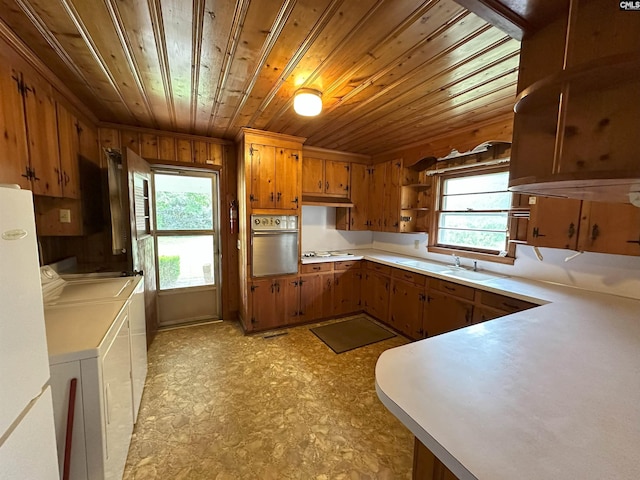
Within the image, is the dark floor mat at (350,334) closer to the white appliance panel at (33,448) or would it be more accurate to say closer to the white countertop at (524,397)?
the white countertop at (524,397)

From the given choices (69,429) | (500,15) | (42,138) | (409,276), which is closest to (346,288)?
(409,276)

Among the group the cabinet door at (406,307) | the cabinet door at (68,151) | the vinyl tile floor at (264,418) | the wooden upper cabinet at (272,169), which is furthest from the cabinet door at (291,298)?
the cabinet door at (68,151)

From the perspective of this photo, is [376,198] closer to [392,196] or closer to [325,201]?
[392,196]

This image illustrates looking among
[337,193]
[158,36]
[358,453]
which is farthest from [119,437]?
[337,193]

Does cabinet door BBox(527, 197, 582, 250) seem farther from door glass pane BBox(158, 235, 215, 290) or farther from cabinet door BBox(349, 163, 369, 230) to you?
door glass pane BBox(158, 235, 215, 290)

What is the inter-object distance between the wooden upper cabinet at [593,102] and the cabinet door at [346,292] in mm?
3019

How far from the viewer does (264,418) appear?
1959 millimetres

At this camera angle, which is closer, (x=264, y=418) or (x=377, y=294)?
(x=264, y=418)

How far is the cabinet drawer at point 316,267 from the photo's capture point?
11.5 ft

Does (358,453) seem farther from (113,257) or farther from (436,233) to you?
(113,257)

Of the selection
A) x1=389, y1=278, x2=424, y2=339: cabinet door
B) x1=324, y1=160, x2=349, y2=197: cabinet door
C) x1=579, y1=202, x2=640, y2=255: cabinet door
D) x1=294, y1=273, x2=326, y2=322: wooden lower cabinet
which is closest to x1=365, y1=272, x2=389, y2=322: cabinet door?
x1=389, y1=278, x2=424, y2=339: cabinet door

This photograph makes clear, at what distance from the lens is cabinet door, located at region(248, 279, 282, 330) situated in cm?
322

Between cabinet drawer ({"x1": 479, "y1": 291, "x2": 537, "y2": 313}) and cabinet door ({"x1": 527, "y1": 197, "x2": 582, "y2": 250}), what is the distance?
506mm

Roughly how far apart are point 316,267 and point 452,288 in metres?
1.69
